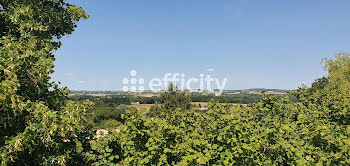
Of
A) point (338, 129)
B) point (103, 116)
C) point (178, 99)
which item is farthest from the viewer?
point (103, 116)

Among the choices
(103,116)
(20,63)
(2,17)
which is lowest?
(103,116)

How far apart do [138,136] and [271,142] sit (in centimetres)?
279

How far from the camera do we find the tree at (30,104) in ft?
13.4

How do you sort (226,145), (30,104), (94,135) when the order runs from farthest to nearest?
(94,135) < (30,104) < (226,145)

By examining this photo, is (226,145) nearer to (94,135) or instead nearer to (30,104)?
(94,135)

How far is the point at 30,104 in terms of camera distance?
462 centimetres

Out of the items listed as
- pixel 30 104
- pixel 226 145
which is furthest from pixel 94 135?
pixel 226 145

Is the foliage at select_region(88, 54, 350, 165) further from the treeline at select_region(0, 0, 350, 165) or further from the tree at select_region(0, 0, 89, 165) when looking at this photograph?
the tree at select_region(0, 0, 89, 165)

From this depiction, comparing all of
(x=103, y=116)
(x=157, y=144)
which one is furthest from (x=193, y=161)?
(x=103, y=116)

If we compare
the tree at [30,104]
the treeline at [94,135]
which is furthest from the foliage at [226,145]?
the tree at [30,104]

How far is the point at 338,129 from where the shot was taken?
5367 millimetres

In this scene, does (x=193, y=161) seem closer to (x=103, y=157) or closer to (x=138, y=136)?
(x=138, y=136)

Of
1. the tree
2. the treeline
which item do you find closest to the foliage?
the treeline

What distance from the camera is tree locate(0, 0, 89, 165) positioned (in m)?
4.07
